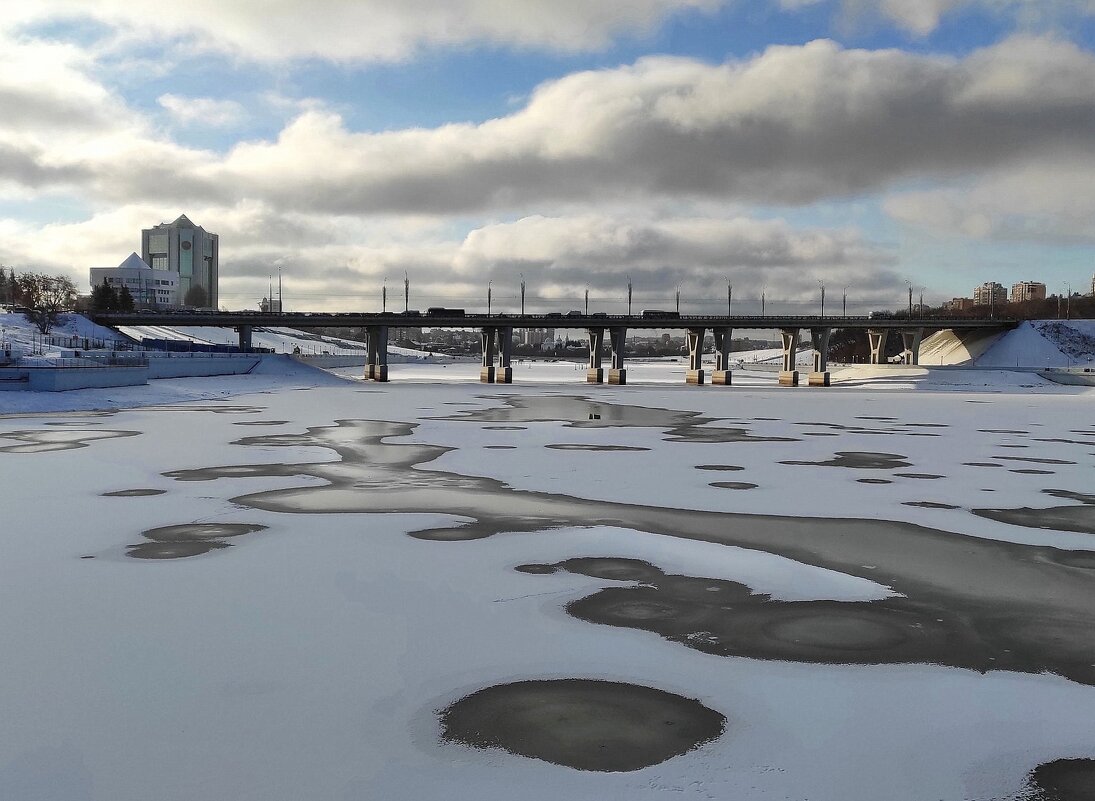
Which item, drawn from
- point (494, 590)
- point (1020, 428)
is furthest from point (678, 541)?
point (1020, 428)

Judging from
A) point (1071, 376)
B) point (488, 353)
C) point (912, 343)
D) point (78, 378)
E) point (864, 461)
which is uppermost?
point (912, 343)

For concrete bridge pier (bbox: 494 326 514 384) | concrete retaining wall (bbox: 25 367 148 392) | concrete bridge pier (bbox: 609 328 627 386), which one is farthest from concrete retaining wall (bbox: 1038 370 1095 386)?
concrete retaining wall (bbox: 25 367 148 392)

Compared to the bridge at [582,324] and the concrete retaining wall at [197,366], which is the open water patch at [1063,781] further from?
the bridge at [582,324]

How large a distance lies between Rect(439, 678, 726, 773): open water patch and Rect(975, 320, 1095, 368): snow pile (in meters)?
153

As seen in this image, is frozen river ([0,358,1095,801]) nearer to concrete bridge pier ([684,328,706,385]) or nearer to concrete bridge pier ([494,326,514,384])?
concrete bridge pier ([494,326,514,384])

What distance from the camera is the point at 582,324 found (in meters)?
139

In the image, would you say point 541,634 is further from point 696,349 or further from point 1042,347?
point 1042,347

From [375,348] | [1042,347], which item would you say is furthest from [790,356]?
[375,348]

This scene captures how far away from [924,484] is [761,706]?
19.2 meters

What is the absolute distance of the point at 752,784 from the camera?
24.3 feet

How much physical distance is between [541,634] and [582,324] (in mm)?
128228

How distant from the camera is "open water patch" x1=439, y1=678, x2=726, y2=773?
8.09m

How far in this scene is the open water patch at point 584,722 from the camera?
319 inches

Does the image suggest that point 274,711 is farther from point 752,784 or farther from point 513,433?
point 513,433
